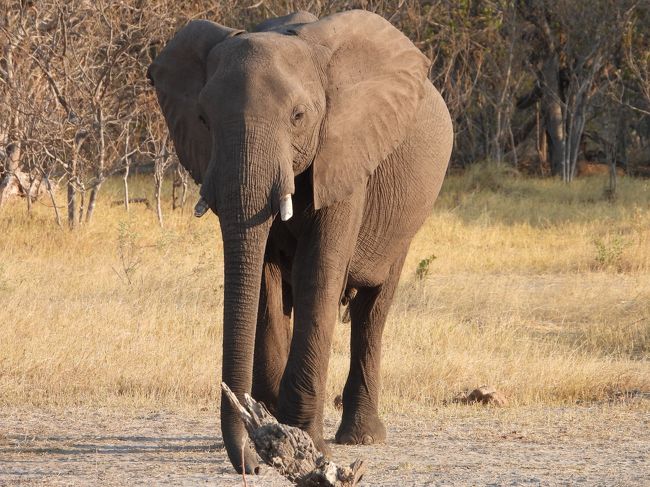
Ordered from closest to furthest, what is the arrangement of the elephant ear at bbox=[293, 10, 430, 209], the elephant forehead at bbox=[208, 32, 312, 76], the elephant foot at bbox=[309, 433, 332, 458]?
1. the elephant forehead at bbox=[208, 32, 312, 76]
2. the elephant ear at bbox=[293, 10, 430, 209]
3. the elephant foot at bbox=[309, 433, 332, 458]

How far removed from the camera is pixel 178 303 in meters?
11.7

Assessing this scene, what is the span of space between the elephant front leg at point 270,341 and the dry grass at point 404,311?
68.8 inches

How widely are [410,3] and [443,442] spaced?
52.3 feet

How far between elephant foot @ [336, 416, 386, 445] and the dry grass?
3.56ft

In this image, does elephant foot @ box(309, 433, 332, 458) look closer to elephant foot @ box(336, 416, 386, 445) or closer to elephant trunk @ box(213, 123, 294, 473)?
elephant foot @ box(336, 416, 386, 445)

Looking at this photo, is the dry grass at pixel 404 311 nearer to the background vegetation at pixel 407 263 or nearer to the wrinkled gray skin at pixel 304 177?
the background vegetation at pixel 407 263

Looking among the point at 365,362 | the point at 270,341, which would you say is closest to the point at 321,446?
the point at 270,341

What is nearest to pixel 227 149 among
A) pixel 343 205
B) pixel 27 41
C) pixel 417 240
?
pixel 343 205

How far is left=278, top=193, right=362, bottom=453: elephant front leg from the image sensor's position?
20.4ft

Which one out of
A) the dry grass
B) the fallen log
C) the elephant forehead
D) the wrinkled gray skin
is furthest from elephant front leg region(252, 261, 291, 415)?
the fallen log

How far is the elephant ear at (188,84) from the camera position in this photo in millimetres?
6117

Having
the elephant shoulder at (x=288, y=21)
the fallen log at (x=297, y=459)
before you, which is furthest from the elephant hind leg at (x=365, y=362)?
the fallen log at (x=297, y=459)

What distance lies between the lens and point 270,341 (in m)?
6.59

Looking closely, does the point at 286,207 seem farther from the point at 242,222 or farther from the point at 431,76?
the point at 431,76
